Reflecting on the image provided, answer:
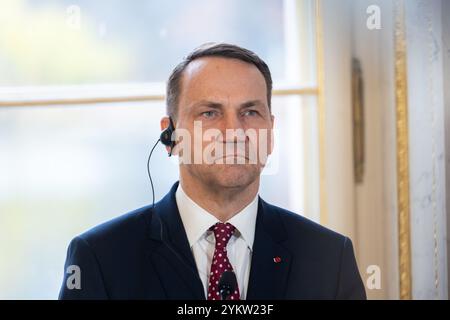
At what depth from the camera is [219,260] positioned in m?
1.13

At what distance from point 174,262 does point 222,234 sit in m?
0.11

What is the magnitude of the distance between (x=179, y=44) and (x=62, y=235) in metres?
0.50

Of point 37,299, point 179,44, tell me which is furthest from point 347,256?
point 37,299

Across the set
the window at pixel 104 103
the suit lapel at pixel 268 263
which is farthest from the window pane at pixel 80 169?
the suit lapel at pixel 268 263

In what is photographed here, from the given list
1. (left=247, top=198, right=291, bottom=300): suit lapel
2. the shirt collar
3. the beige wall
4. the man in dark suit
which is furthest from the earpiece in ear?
the beige wall

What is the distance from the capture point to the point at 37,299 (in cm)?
130

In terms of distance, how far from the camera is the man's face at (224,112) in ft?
3.66

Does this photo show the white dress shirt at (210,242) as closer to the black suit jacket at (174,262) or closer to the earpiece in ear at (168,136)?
the black suit jacket at (174,262)

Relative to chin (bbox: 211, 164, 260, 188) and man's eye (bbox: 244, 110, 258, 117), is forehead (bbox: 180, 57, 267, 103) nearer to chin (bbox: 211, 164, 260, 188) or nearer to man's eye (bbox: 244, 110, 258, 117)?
man's eye (bbox: 244, 110, 258, 117)

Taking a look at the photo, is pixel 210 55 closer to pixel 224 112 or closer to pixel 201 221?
pixel 224 112

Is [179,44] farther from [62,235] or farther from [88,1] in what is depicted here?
[62,235]

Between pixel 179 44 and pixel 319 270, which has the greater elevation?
pixel 179 44

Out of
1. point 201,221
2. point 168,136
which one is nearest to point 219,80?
point 168,136

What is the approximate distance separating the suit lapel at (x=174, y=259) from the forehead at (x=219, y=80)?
0.24m
